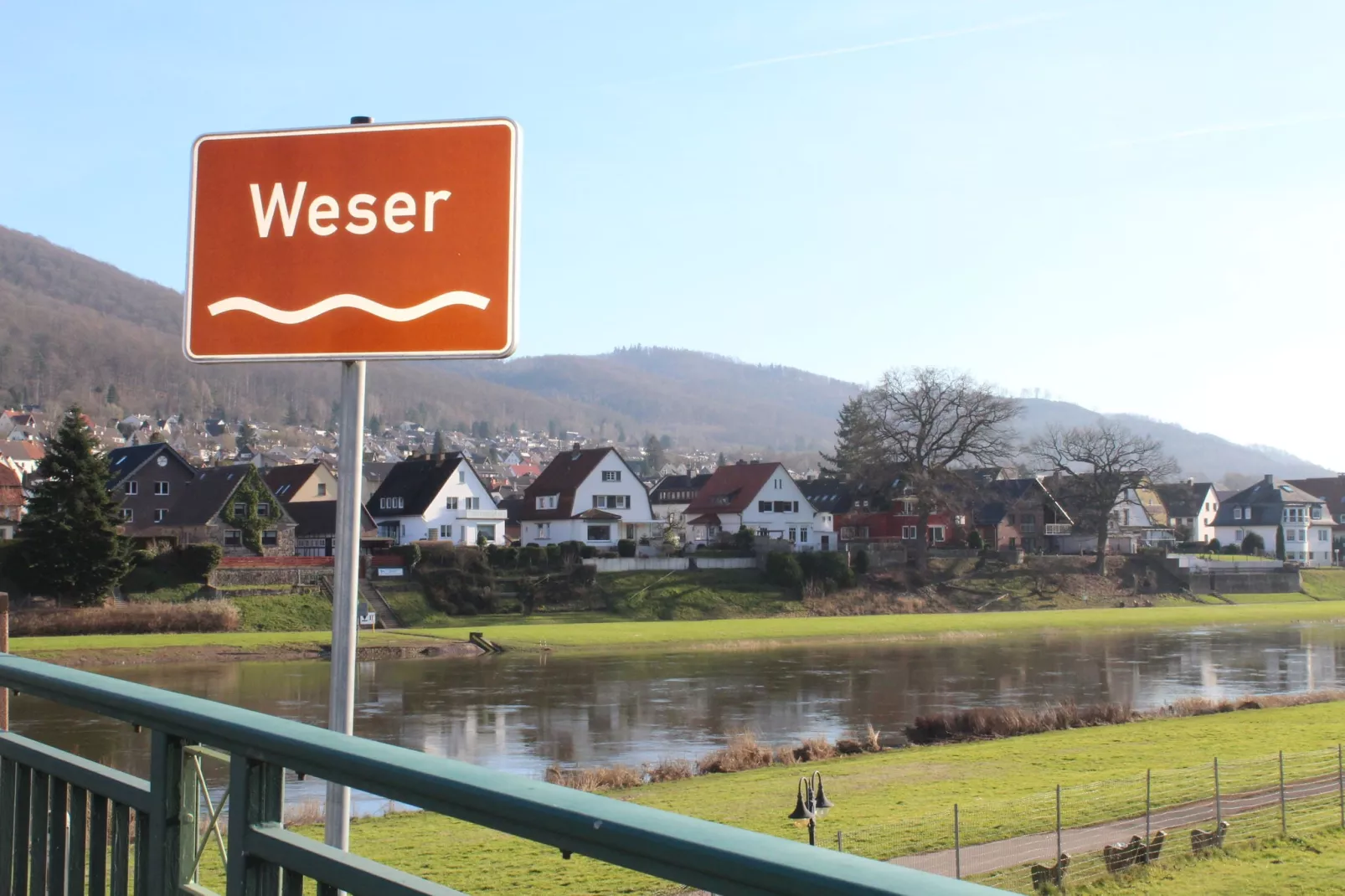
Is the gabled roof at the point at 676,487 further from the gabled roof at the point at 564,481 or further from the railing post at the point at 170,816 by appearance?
the railing post at the point at 170,816

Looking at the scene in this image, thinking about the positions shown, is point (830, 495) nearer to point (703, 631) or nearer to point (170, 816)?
point (703, 631)

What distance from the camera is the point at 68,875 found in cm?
347

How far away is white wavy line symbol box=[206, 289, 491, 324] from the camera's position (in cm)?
403

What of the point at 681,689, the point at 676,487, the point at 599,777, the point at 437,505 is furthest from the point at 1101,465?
the point at 599,777

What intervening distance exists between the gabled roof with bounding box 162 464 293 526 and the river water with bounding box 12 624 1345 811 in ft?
71.9

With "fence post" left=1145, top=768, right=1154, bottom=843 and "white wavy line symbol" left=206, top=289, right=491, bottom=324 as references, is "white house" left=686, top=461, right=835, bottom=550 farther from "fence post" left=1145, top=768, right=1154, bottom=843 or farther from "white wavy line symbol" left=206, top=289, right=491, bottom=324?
"white wavy line symbol" left=206, top=289, right=491, bottom=324

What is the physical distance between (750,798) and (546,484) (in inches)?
2421

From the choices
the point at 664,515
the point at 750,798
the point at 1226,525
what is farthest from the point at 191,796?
the point at 1226,525

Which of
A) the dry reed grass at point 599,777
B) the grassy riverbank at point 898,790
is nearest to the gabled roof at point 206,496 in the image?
the dry reed grass at point 599,777

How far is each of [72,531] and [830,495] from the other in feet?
213

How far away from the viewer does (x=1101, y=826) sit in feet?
57.4

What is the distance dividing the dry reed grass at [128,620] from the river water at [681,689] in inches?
304

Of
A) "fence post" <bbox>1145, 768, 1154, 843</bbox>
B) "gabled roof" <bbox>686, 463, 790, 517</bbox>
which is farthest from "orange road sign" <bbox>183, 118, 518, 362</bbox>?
"gabled roof" <bbox>686, 463, 790, 517</bbox>

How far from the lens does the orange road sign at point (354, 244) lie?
159 inches
